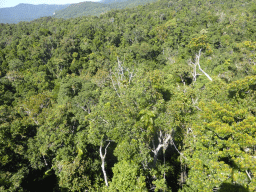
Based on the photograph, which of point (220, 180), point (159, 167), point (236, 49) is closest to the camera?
point (220, 180)

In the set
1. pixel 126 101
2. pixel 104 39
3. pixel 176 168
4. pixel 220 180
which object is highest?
pixel 104 39

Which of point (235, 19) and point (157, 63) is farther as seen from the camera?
point (235, 19)

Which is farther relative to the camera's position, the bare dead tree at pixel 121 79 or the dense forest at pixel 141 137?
the bare dead tree at pixel 121 79

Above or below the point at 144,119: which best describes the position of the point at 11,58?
above

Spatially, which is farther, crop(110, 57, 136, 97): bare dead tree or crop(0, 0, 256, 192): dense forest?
crop(110, 57, 136, 97): bare dead tree

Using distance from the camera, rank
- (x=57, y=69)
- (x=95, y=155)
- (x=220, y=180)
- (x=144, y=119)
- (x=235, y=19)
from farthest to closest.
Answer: (x=235, y=19) → (x=57, y=69) → (x=95, y=155) → (x=144, y=119) → (x=220, y=180)

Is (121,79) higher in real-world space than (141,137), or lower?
higher

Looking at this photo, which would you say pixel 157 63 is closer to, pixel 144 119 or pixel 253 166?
pixel 144 119

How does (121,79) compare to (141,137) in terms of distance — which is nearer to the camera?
(141,137)

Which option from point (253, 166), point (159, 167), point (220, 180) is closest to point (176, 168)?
point (159, 167)
